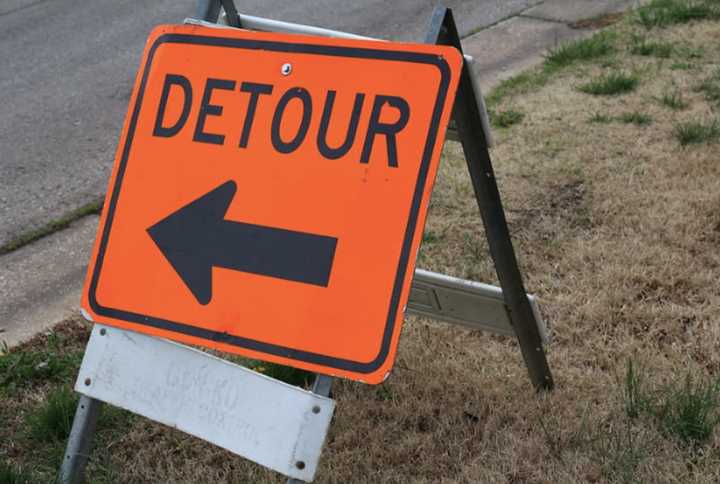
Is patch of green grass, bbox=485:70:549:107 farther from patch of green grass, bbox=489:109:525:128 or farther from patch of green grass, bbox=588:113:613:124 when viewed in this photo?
patch of green grass, bbox=588:113:613:124

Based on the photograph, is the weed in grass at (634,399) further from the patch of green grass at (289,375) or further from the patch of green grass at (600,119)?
the patch of green grass at (600,119)

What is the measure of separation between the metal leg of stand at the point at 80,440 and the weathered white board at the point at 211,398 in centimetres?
7

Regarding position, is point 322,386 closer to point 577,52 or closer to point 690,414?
point 690,414

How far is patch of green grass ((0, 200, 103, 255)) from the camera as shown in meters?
4.21

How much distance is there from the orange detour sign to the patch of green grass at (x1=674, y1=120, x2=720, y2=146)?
2792 mm

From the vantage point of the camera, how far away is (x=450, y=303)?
277 cm

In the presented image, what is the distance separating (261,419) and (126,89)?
14.5 feet

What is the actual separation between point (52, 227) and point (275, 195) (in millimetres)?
2447

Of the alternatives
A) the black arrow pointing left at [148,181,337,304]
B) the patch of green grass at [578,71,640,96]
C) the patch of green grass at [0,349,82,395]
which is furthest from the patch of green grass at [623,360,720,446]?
the patch of green grass at [578,71,640,96]

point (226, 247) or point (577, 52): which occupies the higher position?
point (226, 247)

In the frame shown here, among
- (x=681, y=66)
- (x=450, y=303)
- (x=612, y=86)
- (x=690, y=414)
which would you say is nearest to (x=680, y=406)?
(x=690, y=414)

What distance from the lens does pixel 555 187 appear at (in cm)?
432

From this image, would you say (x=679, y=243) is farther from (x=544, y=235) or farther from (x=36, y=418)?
(x=36, y=418)

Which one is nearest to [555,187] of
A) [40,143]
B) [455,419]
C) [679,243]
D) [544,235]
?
[544,235]
